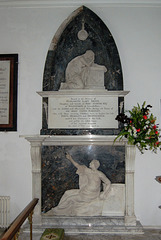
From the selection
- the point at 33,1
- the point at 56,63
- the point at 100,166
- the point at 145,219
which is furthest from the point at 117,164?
the point at 33,1

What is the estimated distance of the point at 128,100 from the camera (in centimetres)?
336

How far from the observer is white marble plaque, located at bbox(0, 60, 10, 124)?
3408 mm

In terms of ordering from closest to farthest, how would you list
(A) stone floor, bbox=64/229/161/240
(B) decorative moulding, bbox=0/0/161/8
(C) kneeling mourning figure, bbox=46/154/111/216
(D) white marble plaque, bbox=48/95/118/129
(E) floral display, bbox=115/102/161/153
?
(A) stone floor, bbox=64/229/161/240, (E) floral display, bbox=115/102/161/153, (C) kneeling mourning figure, bbox=46/154/111/216, (D) white marble plaque, bbox=48/95/118/129, (B) decorative moulding, bbox=0/0/161/8

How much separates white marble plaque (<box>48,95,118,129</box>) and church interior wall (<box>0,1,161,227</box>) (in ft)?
0.88

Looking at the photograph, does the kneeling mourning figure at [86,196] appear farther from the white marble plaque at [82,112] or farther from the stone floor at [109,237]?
the white marble plaque at [82,112]

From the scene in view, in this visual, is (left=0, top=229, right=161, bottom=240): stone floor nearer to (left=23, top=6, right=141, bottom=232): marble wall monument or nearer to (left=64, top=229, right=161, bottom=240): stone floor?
(left=64, top=229, right=161, bottom=240): stone floor

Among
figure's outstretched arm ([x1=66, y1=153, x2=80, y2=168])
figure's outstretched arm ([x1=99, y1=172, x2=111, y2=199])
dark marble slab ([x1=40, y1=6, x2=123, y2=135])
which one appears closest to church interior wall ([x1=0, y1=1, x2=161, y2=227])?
dark marble slab ([x1=40, y1=6, x2=123, y2=135])

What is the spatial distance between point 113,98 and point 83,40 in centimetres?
102

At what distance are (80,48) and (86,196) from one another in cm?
222

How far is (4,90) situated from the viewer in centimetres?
343

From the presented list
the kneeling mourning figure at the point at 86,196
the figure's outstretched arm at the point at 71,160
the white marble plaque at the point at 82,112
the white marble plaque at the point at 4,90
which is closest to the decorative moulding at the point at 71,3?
the white marble plaque at the point at 4,90

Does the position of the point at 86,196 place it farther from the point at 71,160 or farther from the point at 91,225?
the point at 71,160

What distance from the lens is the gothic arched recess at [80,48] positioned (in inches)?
130

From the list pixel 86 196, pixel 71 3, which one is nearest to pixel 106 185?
pixel 86 196
